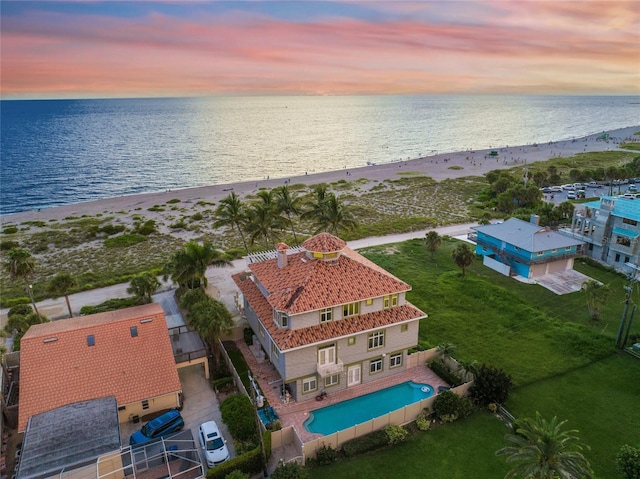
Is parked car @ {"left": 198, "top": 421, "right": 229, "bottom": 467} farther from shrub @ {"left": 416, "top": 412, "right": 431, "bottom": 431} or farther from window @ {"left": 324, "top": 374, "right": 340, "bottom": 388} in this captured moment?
shrub @ {"left": 416, "top": 412, "right": 431, "bottom": 431}

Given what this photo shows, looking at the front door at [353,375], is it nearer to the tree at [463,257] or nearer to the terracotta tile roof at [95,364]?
the terracotta tile roof at [95,364]

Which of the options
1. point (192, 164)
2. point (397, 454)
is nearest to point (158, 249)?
point (397, 454)

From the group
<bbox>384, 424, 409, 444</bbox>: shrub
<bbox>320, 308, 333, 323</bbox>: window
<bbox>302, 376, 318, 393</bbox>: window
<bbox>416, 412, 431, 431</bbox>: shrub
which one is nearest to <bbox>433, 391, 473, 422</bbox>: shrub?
<bbox>416, 412, 431, 431</bbox>: shrub

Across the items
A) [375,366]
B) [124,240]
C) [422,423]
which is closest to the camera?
[422,423]

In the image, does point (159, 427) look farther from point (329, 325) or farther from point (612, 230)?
point (612, 230)

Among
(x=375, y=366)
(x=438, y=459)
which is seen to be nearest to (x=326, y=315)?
→ (x=375, y=366)

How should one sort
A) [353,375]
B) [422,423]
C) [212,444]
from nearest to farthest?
[212,444] < [422,423] < [353,375]

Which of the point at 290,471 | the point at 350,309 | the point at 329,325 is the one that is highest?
the point at 350,309

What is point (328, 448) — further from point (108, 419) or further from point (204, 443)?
point (108, 419)
